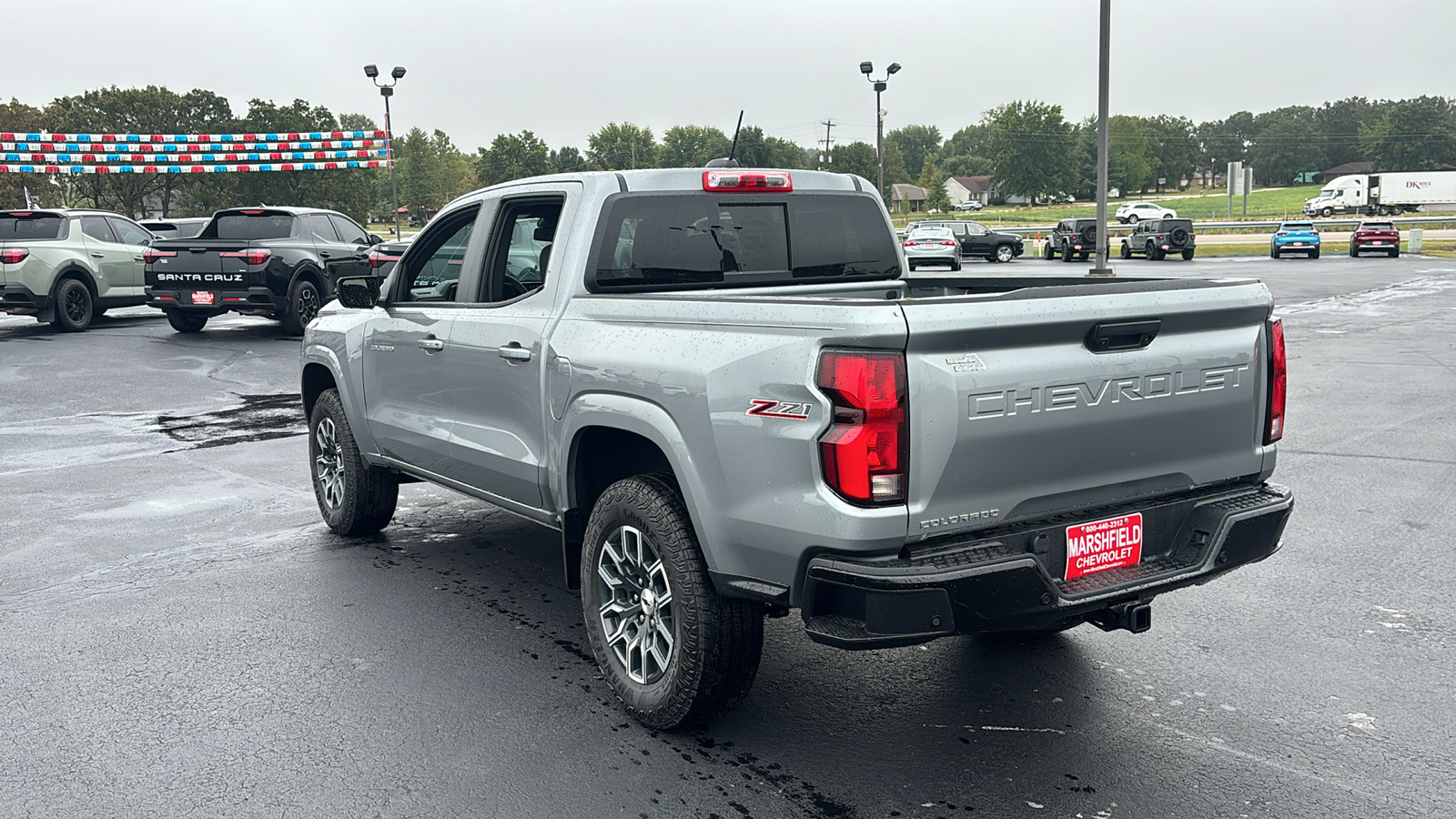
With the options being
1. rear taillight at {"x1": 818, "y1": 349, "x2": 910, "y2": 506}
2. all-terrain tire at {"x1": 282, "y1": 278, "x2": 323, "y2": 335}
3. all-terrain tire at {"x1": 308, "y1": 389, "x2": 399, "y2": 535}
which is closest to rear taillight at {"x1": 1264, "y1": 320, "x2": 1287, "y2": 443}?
rear taillight at {"x1": 818, "y1": 349, "x2": 910, "y2": 506}

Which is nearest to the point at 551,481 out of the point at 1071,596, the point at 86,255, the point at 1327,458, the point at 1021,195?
the point at 1071,596

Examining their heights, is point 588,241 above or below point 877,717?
above

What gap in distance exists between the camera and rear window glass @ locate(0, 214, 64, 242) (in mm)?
17969

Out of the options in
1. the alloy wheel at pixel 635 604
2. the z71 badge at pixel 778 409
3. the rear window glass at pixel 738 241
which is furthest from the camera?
the rear window glass at pixel 738 241

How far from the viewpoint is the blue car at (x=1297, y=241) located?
39625 millimetres

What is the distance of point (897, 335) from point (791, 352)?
338mm

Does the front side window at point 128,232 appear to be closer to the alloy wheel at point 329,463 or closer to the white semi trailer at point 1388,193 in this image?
the alloy wheel at point 329,463

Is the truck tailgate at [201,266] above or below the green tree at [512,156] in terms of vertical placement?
below

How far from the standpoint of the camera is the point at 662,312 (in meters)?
3.97

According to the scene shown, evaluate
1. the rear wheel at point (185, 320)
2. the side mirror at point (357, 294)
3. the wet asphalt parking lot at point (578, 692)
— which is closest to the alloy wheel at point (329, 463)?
the wet asphalt parking lot at point (578, 692)

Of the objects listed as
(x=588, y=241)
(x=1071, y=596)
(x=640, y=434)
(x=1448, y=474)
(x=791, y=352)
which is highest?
(x=588, y=241)

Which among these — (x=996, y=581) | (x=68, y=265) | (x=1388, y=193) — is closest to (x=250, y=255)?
(x=68, y=265)

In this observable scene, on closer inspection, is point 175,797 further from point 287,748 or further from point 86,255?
point 86,255

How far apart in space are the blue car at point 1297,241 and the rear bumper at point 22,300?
36.9 meters
